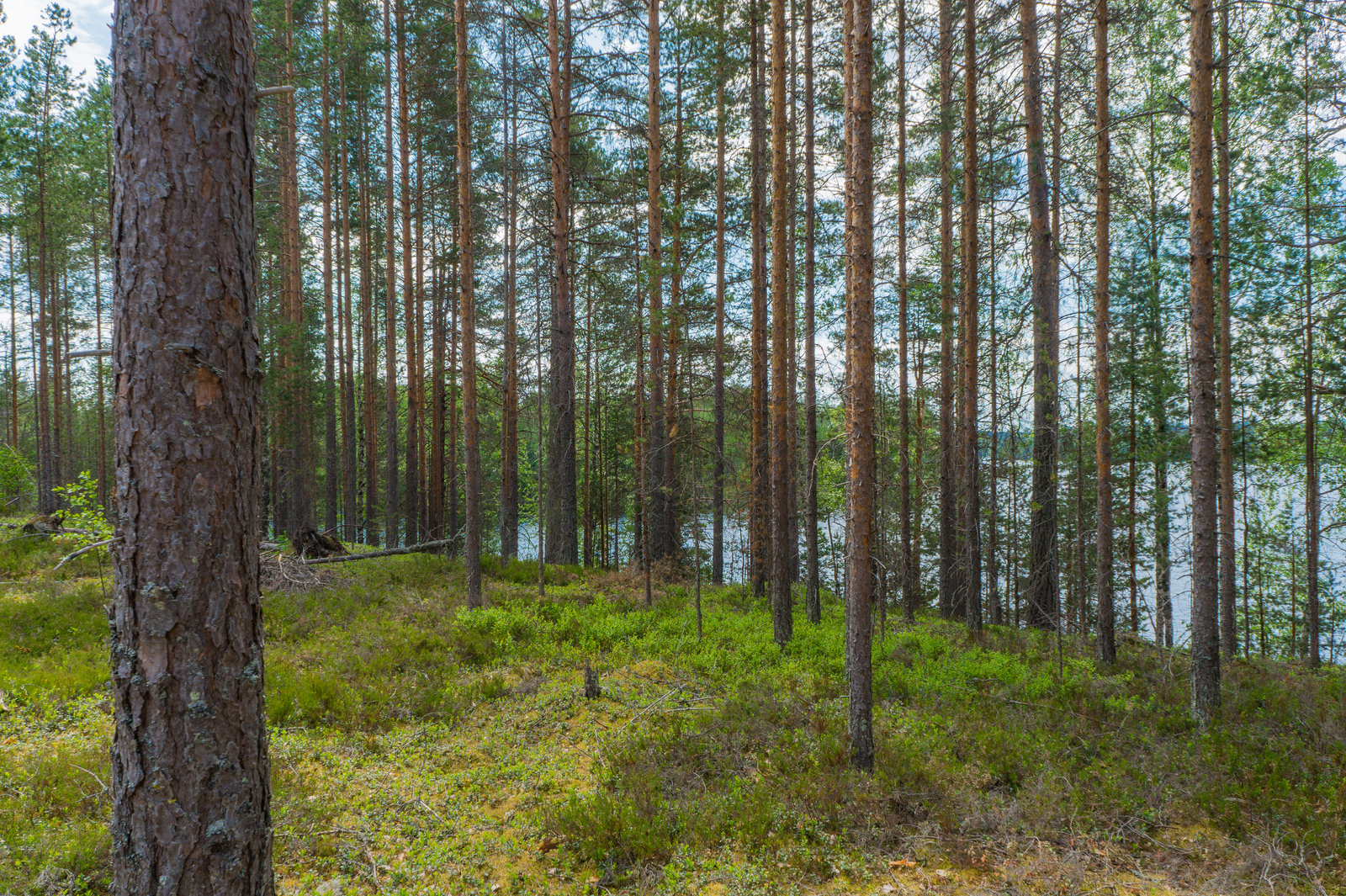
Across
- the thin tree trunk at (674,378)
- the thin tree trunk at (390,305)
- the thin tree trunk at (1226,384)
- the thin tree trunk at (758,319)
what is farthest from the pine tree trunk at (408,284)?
the thin tree trunk at (1226,384)

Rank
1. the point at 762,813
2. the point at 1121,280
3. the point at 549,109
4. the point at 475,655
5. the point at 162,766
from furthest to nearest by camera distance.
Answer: the point at 1121,280
the point at 549,109
the point at 475,655
the point at 762,813
the point at 162,766

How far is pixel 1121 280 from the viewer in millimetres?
14047

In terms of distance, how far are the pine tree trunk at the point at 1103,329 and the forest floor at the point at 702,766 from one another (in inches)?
52.7

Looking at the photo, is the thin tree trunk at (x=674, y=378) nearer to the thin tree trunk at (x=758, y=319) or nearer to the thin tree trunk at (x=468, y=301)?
the thin tree trunk at (x=758, y=319)

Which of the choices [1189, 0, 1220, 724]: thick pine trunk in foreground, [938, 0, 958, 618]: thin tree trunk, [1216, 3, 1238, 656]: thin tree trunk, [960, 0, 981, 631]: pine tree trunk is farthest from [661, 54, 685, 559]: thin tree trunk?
[1216, 3, 1238, 656]: thin tree trunk

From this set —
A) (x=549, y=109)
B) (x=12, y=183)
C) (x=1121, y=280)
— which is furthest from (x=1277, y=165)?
(x=12, y=183)

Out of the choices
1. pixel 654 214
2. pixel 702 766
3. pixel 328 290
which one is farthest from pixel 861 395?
pixel 328 290

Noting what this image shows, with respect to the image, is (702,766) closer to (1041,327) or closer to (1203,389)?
(1203,389)

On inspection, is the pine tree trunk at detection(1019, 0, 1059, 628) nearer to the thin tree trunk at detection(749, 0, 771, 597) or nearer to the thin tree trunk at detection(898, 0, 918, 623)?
the thin tree trunk at detection(898, 0, 918, 623)

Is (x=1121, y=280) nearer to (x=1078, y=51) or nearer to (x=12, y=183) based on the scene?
(x=1078, y=51)

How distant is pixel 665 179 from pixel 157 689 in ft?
48.5

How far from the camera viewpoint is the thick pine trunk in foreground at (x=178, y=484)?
2336 mm

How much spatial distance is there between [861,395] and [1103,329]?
211 inches

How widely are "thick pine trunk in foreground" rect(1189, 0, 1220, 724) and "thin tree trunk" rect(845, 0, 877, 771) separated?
166 inches
